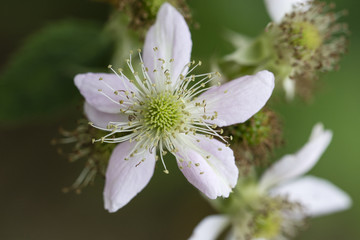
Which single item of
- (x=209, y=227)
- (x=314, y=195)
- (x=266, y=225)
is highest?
(x=209, y=227)

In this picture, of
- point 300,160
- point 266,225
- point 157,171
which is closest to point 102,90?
point 300,160

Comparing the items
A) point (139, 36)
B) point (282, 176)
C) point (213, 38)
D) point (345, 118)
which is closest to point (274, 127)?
point (282, 176)

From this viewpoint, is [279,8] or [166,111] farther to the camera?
[279,8]

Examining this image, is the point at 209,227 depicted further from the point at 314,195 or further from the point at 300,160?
the point at 314,195

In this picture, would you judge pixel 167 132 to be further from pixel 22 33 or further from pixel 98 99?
pixel 22 33

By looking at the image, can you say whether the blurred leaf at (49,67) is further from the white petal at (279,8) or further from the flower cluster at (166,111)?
the white petal at (279,8)

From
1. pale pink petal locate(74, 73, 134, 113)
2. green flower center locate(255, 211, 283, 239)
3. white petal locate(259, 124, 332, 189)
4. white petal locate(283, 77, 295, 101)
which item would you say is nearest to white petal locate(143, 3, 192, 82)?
pale pink petal locate(74, 73, 134, 113)

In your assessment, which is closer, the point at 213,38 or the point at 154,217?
the point at 213,38

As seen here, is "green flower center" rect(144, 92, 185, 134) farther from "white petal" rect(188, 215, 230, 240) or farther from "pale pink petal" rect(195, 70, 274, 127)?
"white petal" rect(188, 215, 230, 240)
